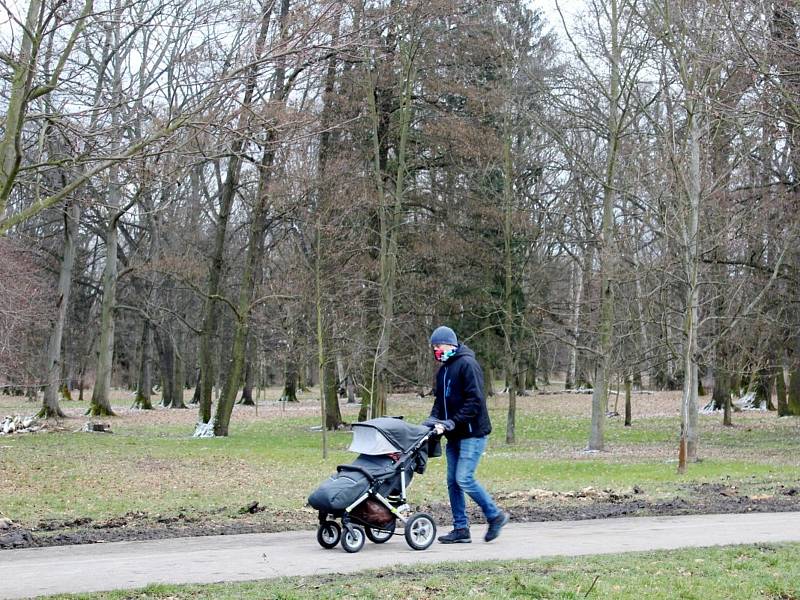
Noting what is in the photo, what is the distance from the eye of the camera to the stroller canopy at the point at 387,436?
1008cm

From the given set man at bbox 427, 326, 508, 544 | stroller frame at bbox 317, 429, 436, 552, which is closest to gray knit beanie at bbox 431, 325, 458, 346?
man at bbox 427, 326, 508, 544

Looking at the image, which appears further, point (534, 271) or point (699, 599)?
point (534, 271)

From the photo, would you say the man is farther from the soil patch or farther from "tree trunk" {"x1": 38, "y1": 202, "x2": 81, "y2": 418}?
"tree trunk" {"x1": 38, "y1": 202, "x2": 81, "y2": 418}

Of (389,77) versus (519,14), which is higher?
(519,14)

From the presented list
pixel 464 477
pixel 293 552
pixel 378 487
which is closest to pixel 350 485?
pixel 378 487

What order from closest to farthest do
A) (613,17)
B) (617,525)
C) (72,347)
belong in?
(617,525) → (613,17) → (72,347)

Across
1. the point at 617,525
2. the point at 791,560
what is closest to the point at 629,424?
the point at 617,525

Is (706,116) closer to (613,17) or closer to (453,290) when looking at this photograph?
(613,17)

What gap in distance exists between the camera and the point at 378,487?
10.0 metres

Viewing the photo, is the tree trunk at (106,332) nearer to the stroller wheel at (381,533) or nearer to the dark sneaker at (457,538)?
the stroller wheel at (381,533)

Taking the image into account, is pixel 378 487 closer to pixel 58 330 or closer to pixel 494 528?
pixel 494 528

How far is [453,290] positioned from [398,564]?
28136 millimetres

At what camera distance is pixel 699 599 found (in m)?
7.58

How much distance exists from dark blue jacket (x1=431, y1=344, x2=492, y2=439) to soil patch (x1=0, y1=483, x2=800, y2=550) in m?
2.01
